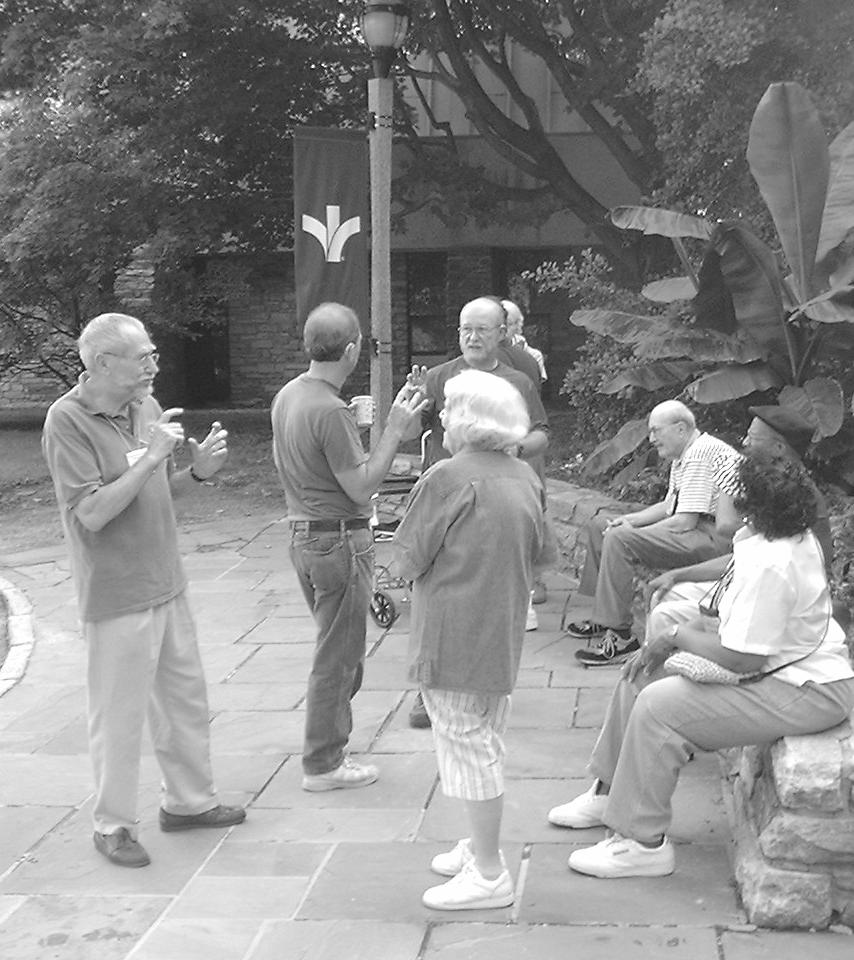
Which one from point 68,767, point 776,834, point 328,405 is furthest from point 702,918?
point 68,767

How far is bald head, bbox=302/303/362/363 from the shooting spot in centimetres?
501

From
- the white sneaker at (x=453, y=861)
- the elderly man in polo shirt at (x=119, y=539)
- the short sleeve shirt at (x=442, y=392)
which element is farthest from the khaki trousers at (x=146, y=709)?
the short sleeve shirt at (x=442, y=392)

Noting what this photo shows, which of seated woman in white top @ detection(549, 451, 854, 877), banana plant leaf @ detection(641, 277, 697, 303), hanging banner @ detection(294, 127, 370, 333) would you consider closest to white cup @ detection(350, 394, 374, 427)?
seated woman in white top @ detection(549, 451, 854, 877)

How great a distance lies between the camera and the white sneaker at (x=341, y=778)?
17.3 ft

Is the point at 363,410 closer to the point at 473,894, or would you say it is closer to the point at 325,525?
the point at 325,525

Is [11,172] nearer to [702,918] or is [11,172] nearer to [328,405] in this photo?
[328,405]

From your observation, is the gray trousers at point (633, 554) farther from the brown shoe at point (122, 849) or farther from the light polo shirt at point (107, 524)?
the brown shoe at point (122, 849)

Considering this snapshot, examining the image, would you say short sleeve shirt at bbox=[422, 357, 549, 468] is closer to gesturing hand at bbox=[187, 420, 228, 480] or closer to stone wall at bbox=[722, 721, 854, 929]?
gesturing hand at bbox=[187, 420, 228, 480]

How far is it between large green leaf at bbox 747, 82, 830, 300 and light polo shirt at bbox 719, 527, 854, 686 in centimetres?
462

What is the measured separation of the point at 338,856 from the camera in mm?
4629

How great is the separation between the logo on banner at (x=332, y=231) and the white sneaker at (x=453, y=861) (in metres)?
5.80

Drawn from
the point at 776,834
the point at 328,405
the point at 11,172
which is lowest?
the point at 776,834

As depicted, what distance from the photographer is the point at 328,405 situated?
4.94 meters

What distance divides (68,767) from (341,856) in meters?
1.64
